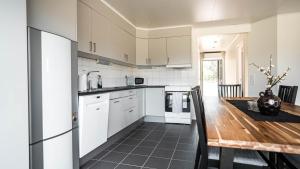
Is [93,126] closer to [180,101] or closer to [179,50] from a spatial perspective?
[180,101]

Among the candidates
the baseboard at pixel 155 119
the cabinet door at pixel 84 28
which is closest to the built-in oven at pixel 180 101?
the baseboard at pixel 155 119

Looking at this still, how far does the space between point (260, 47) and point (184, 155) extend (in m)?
3.11

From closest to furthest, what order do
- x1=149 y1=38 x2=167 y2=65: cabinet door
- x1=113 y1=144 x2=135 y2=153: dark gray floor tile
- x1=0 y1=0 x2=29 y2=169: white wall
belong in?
x1=0 y1=0 x2=29 y2=169: white wall, x1=113 y1=144 x2=135 y2=153: dark gray floor tile, x1=149 y1=38 x2=167 y2=65: cabinet door

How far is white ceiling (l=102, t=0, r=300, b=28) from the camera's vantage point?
3.00 meters

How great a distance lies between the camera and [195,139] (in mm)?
3023

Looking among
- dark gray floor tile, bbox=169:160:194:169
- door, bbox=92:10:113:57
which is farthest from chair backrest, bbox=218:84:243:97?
door, bbox=92:10:113:57

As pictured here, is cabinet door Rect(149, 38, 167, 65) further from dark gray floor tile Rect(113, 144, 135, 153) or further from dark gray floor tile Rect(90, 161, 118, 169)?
dark gray floor tile Rect(90, 161, 118, 169)

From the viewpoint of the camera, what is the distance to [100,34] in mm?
2875

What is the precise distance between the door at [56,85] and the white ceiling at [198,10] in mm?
1746

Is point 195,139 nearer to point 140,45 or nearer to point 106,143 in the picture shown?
point 106,143

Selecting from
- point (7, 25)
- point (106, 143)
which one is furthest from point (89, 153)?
point (7, 25)

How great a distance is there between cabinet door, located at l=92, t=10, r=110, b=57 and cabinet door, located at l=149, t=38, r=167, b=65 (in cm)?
165

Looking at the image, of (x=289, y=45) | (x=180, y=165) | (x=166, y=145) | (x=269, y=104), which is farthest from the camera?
(x=289, y=45)

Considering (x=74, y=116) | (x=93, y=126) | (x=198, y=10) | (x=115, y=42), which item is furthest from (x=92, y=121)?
(x=198, y=10)
